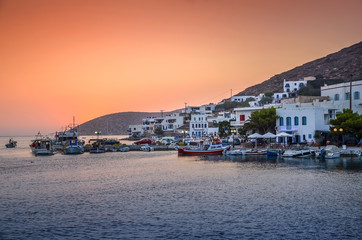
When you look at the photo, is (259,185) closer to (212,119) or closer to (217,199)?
(217,199)

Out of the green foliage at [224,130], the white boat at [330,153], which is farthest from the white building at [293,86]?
the white boat at [330,153]

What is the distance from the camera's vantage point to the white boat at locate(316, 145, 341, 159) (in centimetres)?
5544

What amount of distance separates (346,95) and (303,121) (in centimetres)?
1609

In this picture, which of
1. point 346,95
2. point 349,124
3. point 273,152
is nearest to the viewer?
point 349,124

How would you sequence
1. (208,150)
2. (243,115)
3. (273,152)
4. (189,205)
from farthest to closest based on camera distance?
(243,115) → (208,150) → (273,152) → (189,205)

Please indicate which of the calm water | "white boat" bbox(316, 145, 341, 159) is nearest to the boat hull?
"white boat" bbox(316, 145, 341, 159)

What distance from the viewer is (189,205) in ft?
94.6

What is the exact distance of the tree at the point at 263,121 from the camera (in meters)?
68.9

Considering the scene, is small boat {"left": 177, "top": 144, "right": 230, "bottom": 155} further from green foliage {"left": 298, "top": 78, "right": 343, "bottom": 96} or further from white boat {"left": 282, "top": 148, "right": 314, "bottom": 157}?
green foliage {"left": 298, "top": 78, "right": 343, "bottom": 96}

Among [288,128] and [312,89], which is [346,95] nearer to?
[288,128]

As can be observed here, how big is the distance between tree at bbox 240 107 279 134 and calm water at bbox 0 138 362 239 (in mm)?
22135

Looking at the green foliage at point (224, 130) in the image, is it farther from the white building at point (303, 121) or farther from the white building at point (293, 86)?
the white building at point (293, 86)

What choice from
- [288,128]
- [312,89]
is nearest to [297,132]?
[288,128]

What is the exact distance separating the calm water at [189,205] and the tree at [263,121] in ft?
72.6
